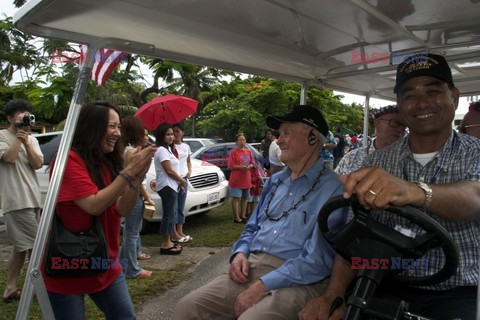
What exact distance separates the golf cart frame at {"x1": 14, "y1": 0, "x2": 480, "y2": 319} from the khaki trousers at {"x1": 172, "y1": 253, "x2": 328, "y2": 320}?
0.82 m

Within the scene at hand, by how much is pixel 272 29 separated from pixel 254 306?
1.67 metres

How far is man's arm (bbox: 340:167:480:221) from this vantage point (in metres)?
1.32

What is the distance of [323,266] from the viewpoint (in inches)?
85.6

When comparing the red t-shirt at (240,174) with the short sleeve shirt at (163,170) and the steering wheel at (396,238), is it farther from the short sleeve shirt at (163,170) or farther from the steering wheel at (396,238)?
the steering wheel at (396,238)

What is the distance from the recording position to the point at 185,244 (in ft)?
19.7

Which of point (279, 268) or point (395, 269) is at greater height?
point (395, 269)

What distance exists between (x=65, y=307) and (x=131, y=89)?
2396 cm

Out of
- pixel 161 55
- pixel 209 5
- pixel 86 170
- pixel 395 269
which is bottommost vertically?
pixel 395 269

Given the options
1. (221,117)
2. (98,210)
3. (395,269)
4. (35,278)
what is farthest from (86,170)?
(221,117)

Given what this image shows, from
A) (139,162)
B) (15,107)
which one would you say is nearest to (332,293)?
(139,162)

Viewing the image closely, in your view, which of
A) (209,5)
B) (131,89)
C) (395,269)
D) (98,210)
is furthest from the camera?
(131,89)

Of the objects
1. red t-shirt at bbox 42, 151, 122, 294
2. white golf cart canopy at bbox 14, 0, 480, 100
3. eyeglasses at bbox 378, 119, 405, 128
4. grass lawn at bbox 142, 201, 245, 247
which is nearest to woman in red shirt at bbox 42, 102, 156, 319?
red t-shirt at bbox 42, 151, 122, 294

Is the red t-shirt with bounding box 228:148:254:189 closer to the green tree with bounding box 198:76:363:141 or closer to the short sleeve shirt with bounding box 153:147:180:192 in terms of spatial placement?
the short sleeve shirt with bounding box 153:147:180:192

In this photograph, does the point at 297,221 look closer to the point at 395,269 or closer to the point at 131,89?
the point at 395,269
